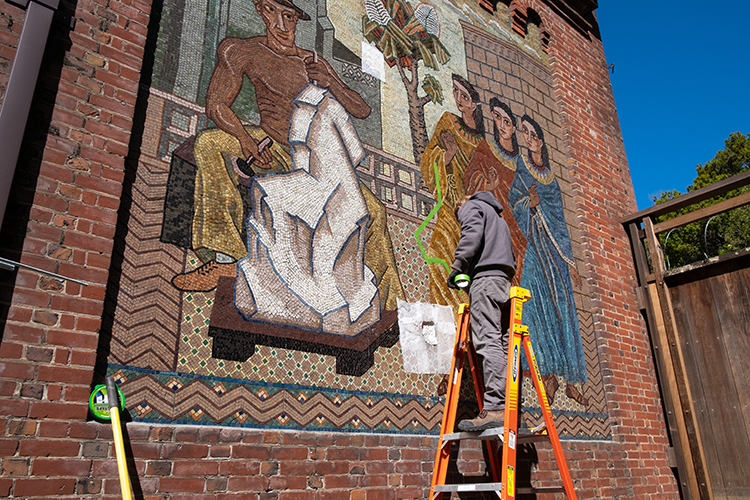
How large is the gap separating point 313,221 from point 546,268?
2842 millimetres

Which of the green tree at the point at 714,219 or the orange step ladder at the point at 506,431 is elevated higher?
the green tree at the point at 714,219

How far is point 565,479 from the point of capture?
3.57 m

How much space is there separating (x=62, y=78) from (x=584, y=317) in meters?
5.08

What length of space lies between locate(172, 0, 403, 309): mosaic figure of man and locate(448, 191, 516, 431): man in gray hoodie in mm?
612

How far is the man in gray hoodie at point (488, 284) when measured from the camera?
355 centimetres

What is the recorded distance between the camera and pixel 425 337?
422 centimetres

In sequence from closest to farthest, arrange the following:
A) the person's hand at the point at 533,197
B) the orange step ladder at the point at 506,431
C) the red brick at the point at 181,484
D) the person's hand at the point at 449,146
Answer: the red brick at the point at 181,484 < the orange step ladder at the point at 506,431 < the person's hand at the point at 449,146 < the person's hand at the point at 533,197

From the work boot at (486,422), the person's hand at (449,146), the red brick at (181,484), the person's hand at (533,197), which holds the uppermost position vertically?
the person's hand at (449,146)

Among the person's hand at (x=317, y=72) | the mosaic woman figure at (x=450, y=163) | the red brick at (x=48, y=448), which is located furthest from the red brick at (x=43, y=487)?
the person's hand at (x=317, y=72)

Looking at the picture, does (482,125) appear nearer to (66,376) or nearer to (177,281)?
(177,281)

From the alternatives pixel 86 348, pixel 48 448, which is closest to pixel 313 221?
pixel 86 348

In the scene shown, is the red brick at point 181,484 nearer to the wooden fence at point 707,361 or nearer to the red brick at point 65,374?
the red brick at point 65,374

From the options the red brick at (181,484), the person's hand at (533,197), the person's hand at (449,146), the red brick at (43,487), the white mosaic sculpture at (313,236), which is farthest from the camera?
the person's hand at (533,197)

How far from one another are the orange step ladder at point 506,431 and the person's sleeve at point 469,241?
0.33 meters
